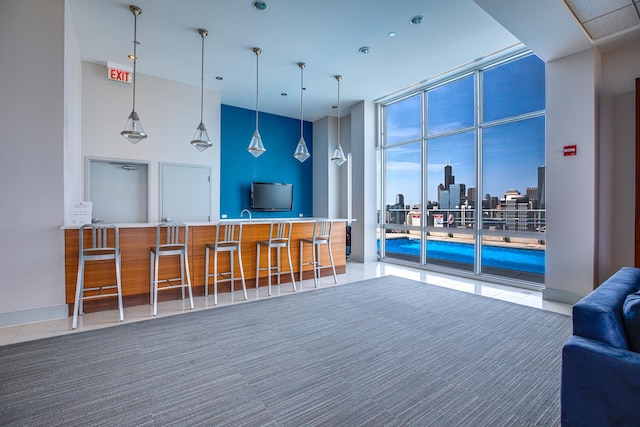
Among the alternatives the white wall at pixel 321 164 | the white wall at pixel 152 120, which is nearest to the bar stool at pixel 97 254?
the white wall at pixel 152 120

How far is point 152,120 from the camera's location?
5430 millimetres

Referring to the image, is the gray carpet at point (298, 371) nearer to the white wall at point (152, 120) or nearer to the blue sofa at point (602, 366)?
the blue sofa at point (602, 366)

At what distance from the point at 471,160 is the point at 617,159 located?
1953mm

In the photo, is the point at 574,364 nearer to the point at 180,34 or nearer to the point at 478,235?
the point at 478,235

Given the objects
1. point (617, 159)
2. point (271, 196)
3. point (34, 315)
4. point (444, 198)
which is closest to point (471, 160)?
point (444, 198)

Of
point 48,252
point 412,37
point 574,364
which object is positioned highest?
point 412,37

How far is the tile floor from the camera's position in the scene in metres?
Answer: 2.96

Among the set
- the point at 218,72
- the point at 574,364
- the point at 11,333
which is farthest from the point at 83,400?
A: the point at 218,72

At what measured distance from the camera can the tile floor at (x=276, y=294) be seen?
2.96 m

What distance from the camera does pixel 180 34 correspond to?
4.08 m

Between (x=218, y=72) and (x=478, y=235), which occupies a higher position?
(x=218, y=72)

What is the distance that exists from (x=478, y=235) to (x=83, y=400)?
17.9 feet

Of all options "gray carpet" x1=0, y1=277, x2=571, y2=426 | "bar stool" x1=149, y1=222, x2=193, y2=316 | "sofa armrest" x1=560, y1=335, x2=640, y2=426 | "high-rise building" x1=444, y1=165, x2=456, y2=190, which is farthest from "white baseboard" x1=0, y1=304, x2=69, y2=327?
"high-rise building" x1=444, y1=165, x2=456, y2=190

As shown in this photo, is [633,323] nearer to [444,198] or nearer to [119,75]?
[444,198]
